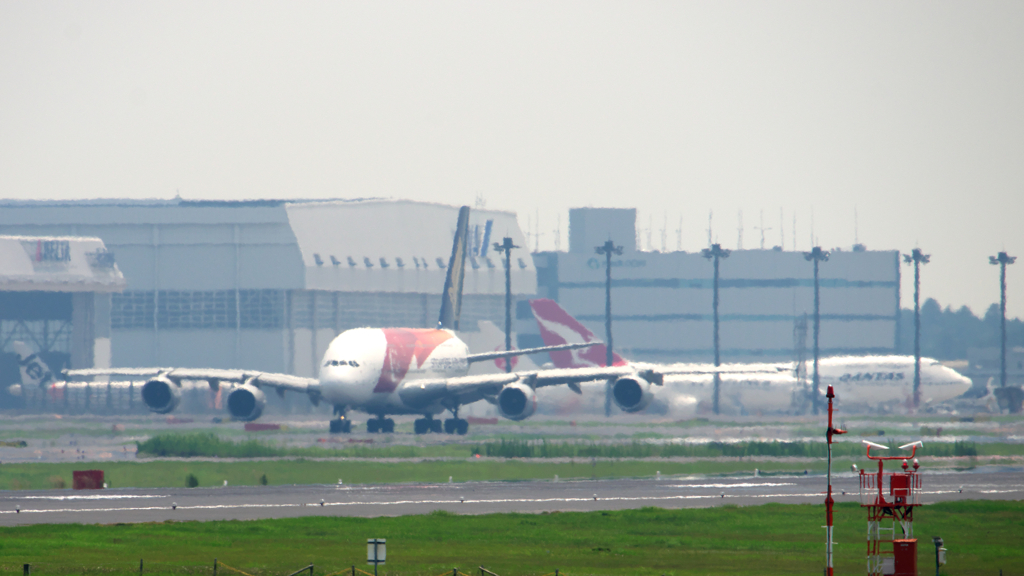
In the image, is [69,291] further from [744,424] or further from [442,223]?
[744,424]

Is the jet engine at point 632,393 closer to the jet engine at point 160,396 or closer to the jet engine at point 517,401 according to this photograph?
the jet engine at point 517,401

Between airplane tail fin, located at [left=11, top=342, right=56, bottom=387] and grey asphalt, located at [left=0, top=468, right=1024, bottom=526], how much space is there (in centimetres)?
7603

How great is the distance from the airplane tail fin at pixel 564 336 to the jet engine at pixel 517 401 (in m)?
39.6

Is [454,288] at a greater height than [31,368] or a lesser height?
greater

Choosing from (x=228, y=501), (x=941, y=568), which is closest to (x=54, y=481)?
(x=228, y=501)

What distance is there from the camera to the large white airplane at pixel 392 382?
74062 mm

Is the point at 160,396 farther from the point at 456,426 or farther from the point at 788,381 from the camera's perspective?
the point at 788,381

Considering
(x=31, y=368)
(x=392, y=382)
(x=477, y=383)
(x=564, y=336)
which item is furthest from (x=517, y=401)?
(x=31, y=368)

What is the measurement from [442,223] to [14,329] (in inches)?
1639

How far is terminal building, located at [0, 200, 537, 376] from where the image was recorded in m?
125

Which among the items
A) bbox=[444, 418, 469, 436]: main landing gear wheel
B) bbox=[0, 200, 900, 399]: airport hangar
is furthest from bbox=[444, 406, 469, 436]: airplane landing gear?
bbox=[0, 200, 900, 399]: airport hangar

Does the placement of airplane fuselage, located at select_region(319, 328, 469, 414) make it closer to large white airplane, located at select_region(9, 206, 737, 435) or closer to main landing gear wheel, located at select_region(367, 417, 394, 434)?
large white airplane, located at select_region(9, 206, 737, 435)

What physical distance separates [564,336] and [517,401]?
1690 inches

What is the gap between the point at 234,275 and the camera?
416 ft
